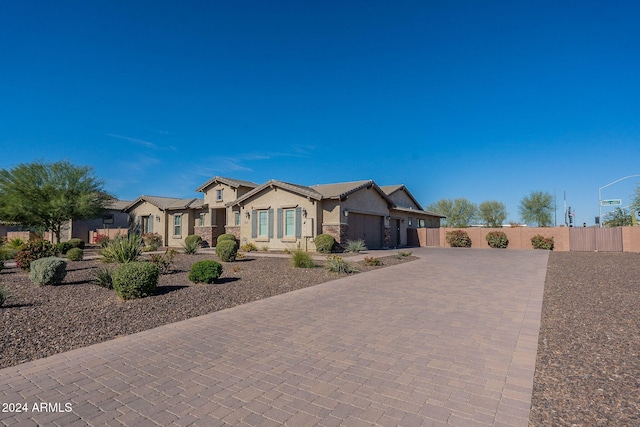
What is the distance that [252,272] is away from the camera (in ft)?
42.0

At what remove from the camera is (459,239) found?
30703 millimetres

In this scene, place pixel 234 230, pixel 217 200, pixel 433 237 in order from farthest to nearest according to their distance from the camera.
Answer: pixel 433 237 → pixel 217 200 → pixel 234 230

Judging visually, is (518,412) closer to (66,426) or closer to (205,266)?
(66,426)

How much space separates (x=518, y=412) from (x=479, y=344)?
6.54 feet

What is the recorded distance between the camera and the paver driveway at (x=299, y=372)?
10.8 ft

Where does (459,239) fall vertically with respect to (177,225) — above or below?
below

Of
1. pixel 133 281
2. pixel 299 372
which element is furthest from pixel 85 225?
pixel 299 372

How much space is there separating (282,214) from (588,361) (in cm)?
2002

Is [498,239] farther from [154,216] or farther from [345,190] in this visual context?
[154,216]

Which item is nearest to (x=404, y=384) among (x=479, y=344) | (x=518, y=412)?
(x=518, y=412)

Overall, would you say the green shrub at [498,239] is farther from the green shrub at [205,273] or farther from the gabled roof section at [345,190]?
the green shrub at [205,273]

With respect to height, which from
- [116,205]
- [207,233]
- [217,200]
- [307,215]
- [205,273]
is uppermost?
[116,205]

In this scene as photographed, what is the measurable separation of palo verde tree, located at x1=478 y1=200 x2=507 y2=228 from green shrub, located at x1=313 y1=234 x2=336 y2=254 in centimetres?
4043

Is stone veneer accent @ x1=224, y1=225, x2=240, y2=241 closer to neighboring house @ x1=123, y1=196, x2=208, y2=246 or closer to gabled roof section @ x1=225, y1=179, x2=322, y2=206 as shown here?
gabled roof section @ x1=225, y1=179, x2=322, y2=206
